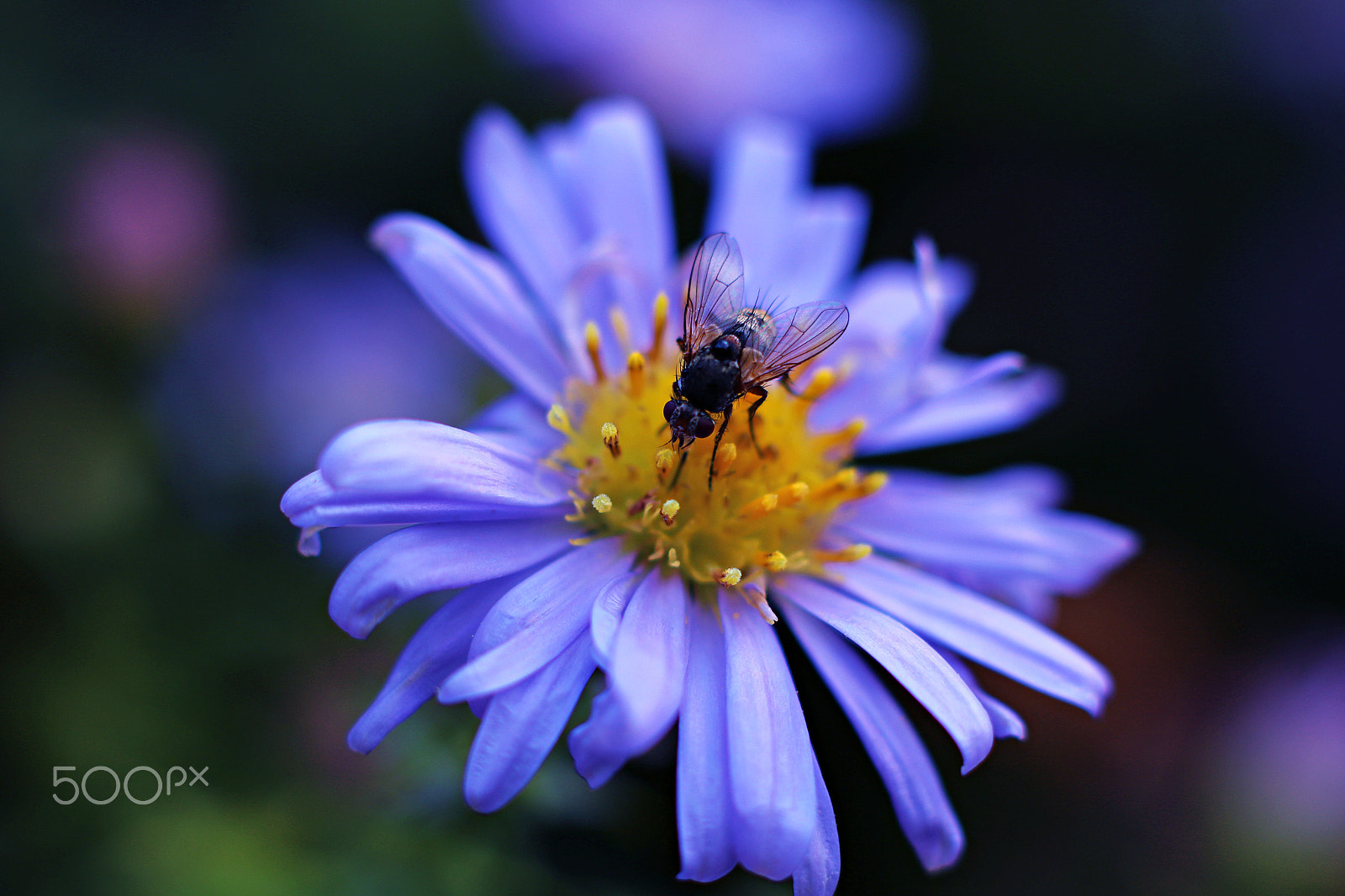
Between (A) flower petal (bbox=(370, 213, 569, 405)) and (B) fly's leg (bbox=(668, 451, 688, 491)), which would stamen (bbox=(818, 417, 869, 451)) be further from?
(A) flower petal (bbox=(370, 213, 569, 405))

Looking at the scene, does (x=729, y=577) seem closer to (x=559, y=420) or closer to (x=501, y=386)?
(x=559, y=420)

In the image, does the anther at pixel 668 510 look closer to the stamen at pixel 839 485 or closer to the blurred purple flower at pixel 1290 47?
the stamen at pixel 839 485

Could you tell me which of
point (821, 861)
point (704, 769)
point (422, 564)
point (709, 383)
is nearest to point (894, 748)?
point (821, 861)

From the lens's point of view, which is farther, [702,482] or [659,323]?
[659,323]

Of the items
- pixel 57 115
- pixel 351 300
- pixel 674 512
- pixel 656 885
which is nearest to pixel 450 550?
pixel 674 512

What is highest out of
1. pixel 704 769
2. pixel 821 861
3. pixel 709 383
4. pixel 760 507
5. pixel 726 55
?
pixel 726 55
